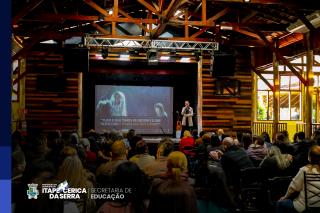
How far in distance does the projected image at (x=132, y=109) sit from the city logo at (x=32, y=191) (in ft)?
41.7

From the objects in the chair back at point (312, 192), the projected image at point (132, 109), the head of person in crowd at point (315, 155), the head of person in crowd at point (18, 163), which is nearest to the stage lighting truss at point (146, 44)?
the projected image at point (132, 109)

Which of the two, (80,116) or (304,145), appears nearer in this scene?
(304,145)

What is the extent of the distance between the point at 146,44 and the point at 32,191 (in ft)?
32.2

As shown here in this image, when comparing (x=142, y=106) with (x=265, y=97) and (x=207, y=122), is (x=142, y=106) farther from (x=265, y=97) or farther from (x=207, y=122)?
(x=265, y=97)

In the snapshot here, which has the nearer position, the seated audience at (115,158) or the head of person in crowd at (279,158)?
the seated audience at (115,158)

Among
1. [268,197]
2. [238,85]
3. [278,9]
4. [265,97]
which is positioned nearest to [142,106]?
[238,85]

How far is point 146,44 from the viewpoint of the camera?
42.1 feet

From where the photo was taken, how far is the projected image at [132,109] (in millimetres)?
16266

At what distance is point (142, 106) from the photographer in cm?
1650

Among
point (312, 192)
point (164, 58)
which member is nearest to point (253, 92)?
point (164, 58)

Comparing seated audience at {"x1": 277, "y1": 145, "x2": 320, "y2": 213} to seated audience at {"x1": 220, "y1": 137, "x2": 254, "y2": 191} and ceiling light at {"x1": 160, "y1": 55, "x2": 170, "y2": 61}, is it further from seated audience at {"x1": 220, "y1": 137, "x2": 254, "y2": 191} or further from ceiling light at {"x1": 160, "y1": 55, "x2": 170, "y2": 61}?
ceiling light at {"x1": 160, "y1": 55, "x2": 170, "y2": 61}

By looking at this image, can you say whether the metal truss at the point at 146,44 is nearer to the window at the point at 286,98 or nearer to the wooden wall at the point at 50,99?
the wooden wall at the point at 50,99

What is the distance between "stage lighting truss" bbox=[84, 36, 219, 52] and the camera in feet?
41.1

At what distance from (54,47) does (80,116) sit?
2733 mm
